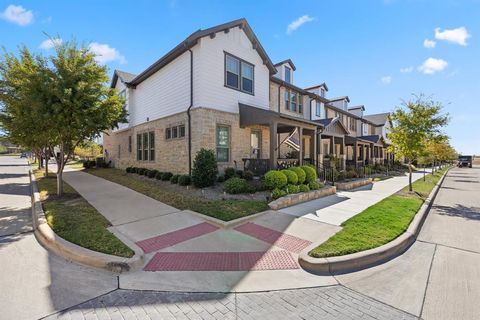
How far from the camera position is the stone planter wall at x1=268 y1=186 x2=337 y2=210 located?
8531mm

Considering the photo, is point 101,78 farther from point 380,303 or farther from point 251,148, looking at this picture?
point 380,303

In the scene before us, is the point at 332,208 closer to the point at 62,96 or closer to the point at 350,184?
the point at 350,184

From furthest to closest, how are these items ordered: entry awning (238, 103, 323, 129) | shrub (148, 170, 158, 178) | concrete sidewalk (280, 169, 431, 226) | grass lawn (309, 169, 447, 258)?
shrub (148, 170, 158, 178), entry awning (238, 103, 323, 129), concrete sidewalk (280, 169, 431, 226), grass lawn (309, 169, 447, 258)

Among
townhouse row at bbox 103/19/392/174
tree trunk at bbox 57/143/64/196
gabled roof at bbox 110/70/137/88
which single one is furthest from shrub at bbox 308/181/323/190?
gabled roof at bbox 110/70/137/88

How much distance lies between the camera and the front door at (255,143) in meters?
13.8

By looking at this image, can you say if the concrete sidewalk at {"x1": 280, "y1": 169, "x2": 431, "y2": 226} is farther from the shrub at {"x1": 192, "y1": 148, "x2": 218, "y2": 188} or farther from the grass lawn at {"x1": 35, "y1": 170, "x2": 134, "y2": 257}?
the grass lawn at {"x1": 35, "y1": 170, "x2": 134, "y2": 257}

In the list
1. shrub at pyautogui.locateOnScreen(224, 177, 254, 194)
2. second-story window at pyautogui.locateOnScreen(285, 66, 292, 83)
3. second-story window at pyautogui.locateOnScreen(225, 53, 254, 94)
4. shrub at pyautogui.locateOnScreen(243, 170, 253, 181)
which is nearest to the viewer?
shrub at pyautogui.locateOnScreen(224, 177, 254, 194)

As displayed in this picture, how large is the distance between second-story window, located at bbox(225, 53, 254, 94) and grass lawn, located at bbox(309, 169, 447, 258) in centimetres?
912

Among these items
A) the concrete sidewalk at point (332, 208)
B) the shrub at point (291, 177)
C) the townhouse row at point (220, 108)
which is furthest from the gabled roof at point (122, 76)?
the concrete sidewalk at point (332, 208)

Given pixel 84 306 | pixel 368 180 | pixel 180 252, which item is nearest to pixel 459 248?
pixel 180 252

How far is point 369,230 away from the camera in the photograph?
600 centimetres

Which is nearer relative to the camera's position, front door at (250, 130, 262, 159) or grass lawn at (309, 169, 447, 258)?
grass lawn at (309, 169, 447, 258)

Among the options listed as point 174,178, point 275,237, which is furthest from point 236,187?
point 174,178

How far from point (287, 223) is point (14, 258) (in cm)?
653
